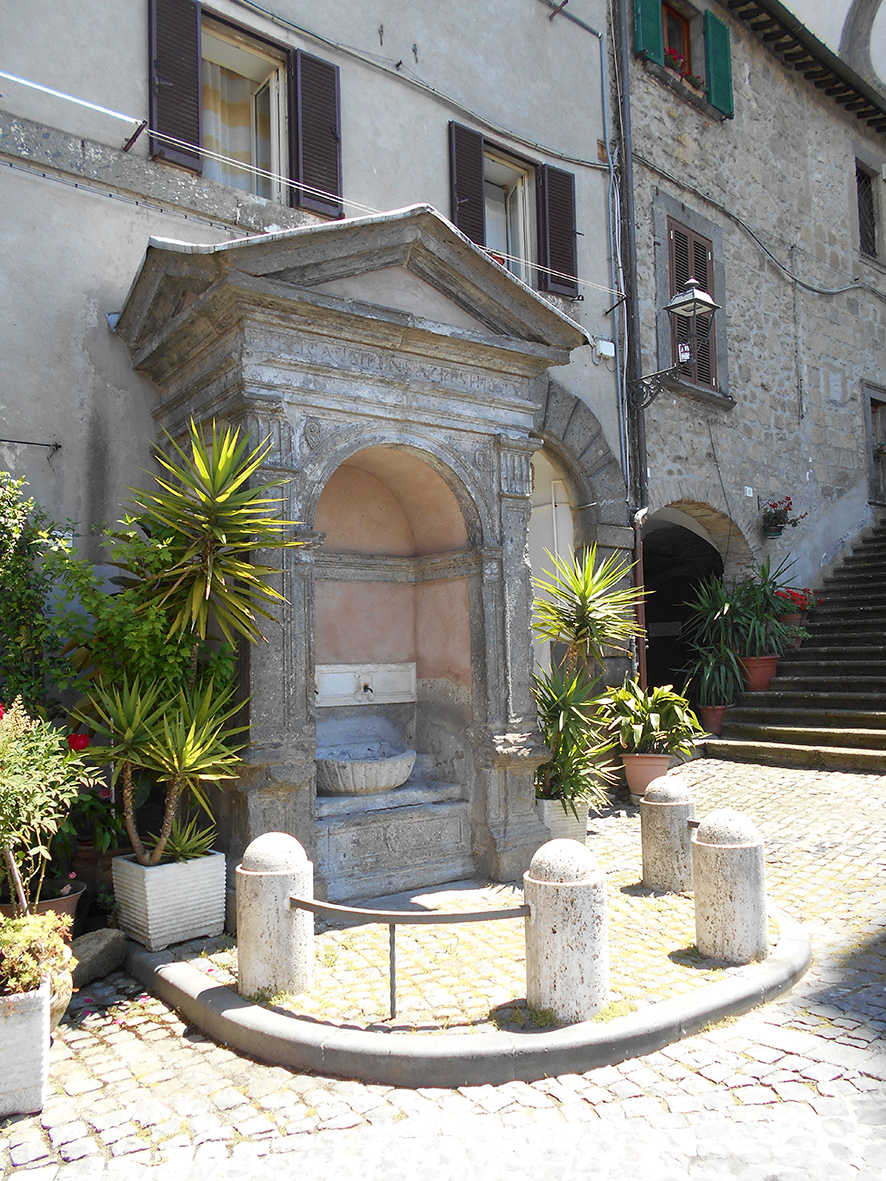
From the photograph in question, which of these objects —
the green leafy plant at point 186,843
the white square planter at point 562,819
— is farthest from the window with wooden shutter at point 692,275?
the green leafy plant at point 186,843

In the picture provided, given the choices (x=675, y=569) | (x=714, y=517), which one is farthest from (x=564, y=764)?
(x=675, y=569)

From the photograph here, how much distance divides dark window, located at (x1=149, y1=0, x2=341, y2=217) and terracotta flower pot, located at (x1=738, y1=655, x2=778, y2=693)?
23.4 feet

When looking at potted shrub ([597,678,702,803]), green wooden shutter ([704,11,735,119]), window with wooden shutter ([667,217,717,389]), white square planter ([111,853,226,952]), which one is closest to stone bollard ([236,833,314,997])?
white square planter ([111,853,226,952])

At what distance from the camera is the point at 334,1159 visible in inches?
117

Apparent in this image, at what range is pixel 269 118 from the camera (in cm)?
741

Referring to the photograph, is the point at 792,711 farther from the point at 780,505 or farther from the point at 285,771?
the point at 285,771

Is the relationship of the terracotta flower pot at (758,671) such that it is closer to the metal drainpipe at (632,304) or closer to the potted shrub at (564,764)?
the metal drainpipe at (632,304)

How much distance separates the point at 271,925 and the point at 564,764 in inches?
125

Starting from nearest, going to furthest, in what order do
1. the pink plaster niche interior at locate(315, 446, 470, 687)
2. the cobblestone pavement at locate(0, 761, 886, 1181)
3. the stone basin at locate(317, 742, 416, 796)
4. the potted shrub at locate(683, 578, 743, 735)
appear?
1. the cobblestone pavement at locate(0, 761, 886, 1181)
2. the stone basin at locate(317, 742, 416, 796)
3. the pink plaster niche interior at locate(315, 446, 470, 687)
4. the potted shrub at locate(683, 578, 743, 735)

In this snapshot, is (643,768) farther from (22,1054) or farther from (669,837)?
(22,1054)

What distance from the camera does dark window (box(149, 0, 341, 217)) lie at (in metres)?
7.10

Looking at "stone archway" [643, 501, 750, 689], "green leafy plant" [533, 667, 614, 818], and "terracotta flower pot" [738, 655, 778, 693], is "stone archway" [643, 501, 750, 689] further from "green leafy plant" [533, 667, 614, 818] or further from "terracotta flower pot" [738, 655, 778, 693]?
"green leafy plant" [533, 667, 614, 818]

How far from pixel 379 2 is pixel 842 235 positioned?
9.06 metres

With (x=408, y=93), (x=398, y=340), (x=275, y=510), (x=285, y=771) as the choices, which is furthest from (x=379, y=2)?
(x=285, y=771)
